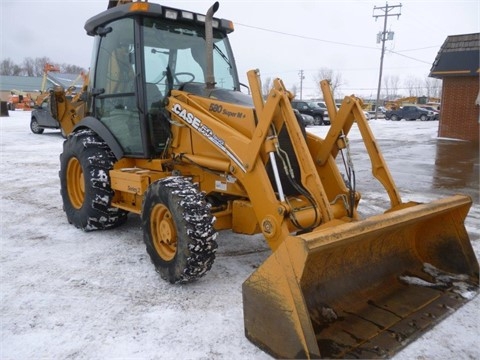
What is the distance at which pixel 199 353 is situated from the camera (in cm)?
280

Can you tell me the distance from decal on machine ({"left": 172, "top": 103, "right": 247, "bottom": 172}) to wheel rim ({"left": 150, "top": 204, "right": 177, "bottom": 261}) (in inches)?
29.3

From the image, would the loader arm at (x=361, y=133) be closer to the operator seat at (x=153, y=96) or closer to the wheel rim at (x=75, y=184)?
the operator seat at (x=153, y=96)

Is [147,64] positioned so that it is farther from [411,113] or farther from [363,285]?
[411,113]

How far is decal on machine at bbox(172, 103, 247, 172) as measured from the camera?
372cm

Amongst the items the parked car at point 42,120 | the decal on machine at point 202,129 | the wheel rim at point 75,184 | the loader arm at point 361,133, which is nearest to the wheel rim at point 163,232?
the decal on machine at point 202,129

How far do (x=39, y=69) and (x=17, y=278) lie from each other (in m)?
91.7

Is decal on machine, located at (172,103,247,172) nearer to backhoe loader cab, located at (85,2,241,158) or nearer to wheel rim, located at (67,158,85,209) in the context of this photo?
backhoe loader cab, located at (85,2,241,158)

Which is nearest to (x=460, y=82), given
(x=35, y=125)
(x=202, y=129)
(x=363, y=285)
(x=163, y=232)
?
(x=202, y=129)

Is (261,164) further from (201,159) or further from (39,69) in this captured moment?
(39,69)

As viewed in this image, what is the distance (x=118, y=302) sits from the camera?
3.51 m

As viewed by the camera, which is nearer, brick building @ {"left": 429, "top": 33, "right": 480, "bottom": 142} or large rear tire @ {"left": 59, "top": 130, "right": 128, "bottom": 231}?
large rear tire @ {"left": 59, "top": 130, "right": 128, "bottom": 231}

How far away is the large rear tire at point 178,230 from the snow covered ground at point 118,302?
0.21 meters

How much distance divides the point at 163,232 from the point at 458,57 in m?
17.9

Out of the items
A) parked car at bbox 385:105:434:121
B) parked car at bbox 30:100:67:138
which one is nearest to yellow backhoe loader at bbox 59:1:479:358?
parked car at bbox 30:100:67:138
